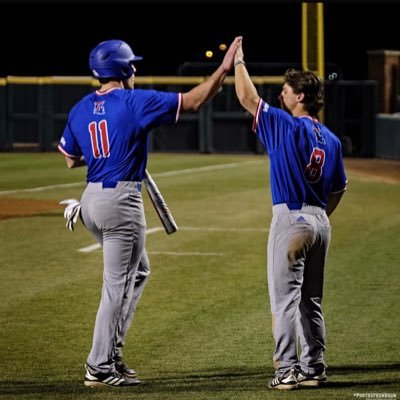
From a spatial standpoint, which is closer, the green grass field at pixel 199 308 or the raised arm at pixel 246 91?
the raised arm at pixel 246 91

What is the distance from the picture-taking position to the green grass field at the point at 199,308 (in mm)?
6336

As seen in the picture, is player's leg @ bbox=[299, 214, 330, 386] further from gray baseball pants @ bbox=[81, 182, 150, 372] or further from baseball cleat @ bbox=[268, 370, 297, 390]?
gray baseball pants @ bbox=[81, 182, 150, 372]

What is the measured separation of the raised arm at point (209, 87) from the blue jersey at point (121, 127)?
63mm

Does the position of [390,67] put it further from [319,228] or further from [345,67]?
[319,228]

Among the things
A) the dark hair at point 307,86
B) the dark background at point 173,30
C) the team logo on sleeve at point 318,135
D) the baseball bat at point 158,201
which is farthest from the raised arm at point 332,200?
the dark background at point 173,30

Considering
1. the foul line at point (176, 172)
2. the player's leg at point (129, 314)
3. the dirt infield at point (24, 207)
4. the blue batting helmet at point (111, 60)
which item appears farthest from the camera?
the foul line at point (176, 172)

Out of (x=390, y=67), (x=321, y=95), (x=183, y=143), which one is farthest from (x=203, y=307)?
(x=390, y=67)

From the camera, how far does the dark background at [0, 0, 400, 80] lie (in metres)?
40.6

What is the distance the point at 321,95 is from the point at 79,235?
7.52 m

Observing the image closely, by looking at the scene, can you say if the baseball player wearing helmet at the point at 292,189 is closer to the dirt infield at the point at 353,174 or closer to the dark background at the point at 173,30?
the dirt infield at the point at 353,174

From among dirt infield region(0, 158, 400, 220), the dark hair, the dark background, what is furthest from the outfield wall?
the dark hair

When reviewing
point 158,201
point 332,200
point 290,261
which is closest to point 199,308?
point 158,201

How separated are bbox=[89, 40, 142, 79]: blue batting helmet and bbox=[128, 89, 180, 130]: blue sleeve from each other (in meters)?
0.17

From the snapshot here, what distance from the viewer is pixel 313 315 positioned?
6.20 meters
